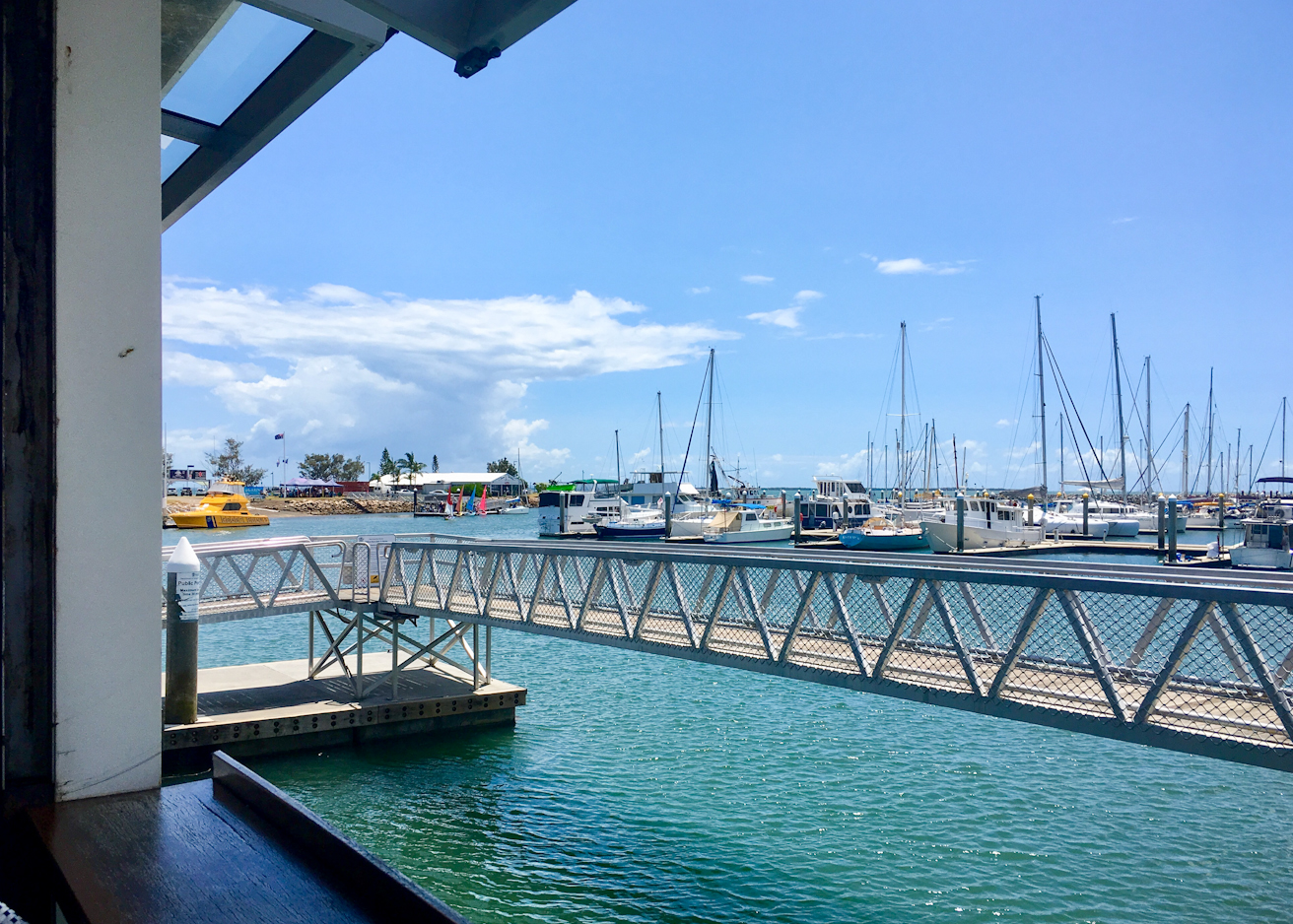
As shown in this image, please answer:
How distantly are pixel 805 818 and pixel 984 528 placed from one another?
39.9 m

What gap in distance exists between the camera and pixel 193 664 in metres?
13.3

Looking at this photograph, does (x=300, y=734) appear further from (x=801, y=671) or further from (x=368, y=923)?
(x=368, y=923)

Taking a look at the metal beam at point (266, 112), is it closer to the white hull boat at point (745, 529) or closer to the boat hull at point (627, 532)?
the white hull boat at point (745, 529)

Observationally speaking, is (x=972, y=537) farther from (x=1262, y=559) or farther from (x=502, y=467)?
(x=502, y=467)

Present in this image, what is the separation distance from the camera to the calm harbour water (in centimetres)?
974

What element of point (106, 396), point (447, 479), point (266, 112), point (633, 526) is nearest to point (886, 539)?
point (633, 526)

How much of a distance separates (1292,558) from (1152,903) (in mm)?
33281

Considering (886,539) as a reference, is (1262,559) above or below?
above

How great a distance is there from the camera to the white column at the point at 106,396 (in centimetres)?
266

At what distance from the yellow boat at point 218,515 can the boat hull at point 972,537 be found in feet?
220

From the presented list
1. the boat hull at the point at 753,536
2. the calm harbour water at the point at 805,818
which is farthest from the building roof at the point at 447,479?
the calm harbour water at the point at 805,818

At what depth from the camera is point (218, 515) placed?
8412 centimetres

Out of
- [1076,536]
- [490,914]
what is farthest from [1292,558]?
[490,914]

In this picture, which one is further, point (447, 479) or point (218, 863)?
point (447, 479)
